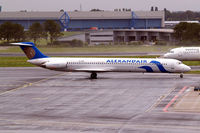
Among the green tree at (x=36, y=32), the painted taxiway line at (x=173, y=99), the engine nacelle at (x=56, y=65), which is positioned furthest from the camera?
the green tree at (x=36, y=32)

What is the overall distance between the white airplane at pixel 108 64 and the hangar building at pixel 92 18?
120 metres

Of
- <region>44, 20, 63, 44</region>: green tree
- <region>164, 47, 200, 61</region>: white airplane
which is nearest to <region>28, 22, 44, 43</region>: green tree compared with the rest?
<region>44, 20, 63, 44</region>: green tree

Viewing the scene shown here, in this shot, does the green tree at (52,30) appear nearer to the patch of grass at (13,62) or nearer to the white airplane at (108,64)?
the patch of grass at (13,62)

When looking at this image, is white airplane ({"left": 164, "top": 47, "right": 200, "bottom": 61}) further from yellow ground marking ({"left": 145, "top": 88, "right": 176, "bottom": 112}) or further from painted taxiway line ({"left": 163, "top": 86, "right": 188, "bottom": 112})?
yellow ground marking ({"left": 145, "top": 88, "right": 176, "bottom": 112})

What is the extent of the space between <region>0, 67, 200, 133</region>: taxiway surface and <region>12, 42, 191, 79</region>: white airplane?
4.58ft

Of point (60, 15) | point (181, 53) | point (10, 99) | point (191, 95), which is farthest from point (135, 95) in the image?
point (60, 15)

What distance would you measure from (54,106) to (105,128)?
381 inches

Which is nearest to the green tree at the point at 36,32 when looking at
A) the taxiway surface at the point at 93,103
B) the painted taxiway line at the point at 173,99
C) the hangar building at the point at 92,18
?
the hangar building at the point at 92,18

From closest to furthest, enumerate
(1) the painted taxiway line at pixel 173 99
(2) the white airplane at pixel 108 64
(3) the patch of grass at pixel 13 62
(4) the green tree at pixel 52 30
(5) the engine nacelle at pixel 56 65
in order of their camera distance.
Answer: (1) the painted taxiway line at pixel 173 99
(2) the white airplane at pixel 108 64
(5) the engine nacelle at pixel 56 65
(3) the patch of grass at pixel 13 62
(4) the green tree at pixel 52 30

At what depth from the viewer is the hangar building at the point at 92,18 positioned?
177 m

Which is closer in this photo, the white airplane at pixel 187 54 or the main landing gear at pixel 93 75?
the main landing gear at pixel 93 75

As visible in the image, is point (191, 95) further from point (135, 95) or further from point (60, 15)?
point (60, 15)

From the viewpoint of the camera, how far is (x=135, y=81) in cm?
5500

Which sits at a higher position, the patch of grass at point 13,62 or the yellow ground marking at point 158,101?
the patch of grass at point 13,62
